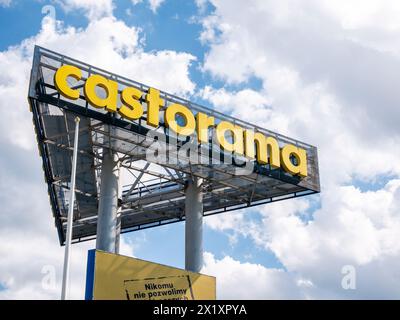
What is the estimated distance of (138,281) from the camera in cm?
3077

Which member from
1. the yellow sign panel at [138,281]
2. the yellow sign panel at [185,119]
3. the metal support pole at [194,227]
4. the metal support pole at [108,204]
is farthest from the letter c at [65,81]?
the metal support pole at [194,227]

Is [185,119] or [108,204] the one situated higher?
[185,119]

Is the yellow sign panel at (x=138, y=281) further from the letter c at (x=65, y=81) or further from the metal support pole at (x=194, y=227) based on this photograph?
the letter c at (x=65, y=81)

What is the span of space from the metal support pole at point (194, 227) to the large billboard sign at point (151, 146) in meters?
0.88

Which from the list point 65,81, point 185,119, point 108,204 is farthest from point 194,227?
point 65,81

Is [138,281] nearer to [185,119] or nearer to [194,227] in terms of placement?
[194,227]

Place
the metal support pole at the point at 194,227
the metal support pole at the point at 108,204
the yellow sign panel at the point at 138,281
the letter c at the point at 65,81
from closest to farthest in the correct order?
the yellow sign panel at the point at 138,281
the letter c at the point at 65,81
the metal support pole at the point at 108,204
the metal support pole at the point at 194,227

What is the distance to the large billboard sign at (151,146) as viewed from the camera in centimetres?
3434

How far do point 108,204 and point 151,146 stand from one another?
14.1 feet

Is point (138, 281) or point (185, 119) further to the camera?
point (185, 119)
